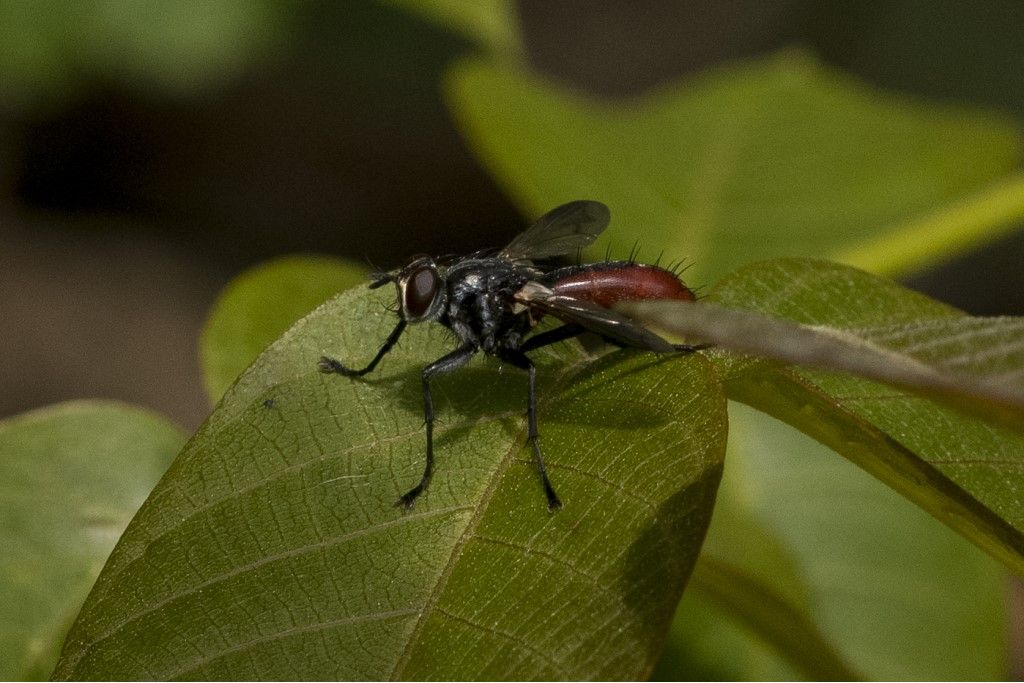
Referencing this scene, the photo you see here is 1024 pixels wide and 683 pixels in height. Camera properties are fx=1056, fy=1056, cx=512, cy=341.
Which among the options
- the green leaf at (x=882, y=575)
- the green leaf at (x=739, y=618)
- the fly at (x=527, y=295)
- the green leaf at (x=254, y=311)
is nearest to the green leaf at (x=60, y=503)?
the green leaf at (x=254, y=311)

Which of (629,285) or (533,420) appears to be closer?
(533,420)

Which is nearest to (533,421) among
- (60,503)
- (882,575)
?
(60,503)

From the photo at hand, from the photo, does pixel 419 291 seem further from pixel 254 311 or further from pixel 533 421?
pixel 533 421

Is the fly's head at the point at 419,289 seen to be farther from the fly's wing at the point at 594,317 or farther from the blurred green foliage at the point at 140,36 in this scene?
the blurred green foliage at the point at 140,36

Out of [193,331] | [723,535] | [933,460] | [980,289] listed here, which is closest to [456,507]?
[933,460]

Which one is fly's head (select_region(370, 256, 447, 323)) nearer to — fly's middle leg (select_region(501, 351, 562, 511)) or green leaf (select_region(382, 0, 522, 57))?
fly's middle leg (select_region(501, 351, 562, 511))

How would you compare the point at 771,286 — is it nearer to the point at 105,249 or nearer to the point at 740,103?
the point at 740,103
